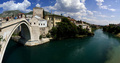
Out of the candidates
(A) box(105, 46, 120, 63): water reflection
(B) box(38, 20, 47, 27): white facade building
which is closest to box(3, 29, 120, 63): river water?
(A) box(105, 46, 120, 63): water reflection

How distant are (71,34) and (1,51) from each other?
2572 cm

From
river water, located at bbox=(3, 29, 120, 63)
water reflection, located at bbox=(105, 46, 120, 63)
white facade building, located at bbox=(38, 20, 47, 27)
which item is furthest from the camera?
white facade building, located at bbox=(38, 20, 47, 27)

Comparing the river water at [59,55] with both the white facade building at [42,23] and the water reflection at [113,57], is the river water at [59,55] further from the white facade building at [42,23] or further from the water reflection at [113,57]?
the white facade building at [42,23]

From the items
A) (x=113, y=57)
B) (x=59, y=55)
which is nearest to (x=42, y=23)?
(x=59, y=55)

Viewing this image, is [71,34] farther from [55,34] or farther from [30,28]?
[30,28]

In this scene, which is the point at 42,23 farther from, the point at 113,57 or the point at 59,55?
the point at 113,57

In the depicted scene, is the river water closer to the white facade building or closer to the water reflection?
the water reflection

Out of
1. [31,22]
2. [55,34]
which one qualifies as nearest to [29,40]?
[31,22]

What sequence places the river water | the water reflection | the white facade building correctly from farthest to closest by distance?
the white facade building
the river water
the water reflection

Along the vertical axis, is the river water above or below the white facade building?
below

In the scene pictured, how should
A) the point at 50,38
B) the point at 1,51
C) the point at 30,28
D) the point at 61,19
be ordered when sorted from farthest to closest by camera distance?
the point at 61,19, the point at 50,38, the point at 30,28, the point at 1,51

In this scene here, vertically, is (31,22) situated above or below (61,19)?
below

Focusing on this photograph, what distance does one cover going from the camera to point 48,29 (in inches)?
975

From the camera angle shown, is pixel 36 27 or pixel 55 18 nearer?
pixel 36 27
